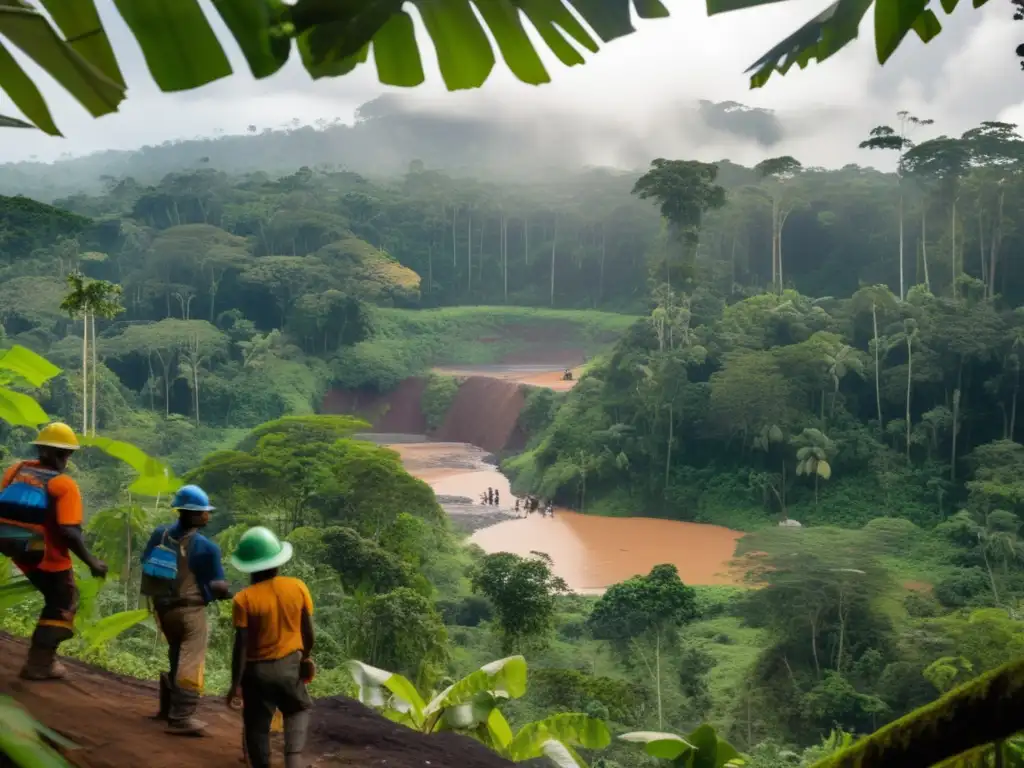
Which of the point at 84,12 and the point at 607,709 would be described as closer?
the point at 84,12

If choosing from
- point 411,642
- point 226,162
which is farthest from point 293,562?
point 226,162

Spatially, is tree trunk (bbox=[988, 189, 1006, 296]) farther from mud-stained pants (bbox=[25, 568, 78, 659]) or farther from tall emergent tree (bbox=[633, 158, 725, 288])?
mud-stained pants (bbox=[25, 568, 78, 659])

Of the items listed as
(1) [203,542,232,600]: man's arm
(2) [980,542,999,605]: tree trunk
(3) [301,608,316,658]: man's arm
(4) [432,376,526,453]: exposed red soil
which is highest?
(1) [203,542,232,600]: man's arm

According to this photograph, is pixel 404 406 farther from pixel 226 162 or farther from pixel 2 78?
pixel 226 162

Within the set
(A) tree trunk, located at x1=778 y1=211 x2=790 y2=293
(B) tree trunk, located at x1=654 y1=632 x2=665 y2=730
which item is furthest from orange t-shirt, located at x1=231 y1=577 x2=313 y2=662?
(A) tree trunk, located at x1=778 y1=211 x2=790 y2=293

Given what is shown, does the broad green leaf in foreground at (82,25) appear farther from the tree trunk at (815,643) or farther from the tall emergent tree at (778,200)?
the tall emergent tree at (778,200)

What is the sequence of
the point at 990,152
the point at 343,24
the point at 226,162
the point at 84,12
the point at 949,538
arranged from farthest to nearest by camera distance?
the point at 226,162 → the point at 990,152 → the point at 949,538 → the point at 84,12 → the point at 343,24
